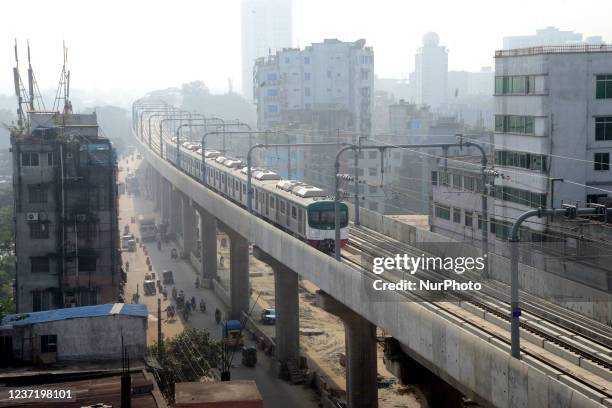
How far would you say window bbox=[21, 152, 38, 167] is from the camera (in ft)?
128

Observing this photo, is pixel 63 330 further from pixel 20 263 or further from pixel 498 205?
pixel 498 205

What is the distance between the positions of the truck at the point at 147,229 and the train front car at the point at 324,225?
1900 inches

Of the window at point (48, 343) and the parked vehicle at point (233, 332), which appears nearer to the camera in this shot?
the window at point (48, 343)

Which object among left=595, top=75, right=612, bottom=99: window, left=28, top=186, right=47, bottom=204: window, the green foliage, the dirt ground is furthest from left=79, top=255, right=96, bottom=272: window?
left=595, top=75, right=612, bottom=99: window

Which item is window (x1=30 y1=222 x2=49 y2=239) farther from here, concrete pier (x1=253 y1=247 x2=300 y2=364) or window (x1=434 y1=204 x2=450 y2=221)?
window (x1=434 y1=204 x2=450 y2=221)

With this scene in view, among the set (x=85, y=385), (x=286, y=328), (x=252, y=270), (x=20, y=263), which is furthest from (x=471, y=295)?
(x=252, y=270)

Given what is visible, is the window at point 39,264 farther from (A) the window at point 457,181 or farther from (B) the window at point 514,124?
(B) the window at point 514,124

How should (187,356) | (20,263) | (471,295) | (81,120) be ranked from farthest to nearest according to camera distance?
(81,120) < (20,263) < (187,356) < (471,295)

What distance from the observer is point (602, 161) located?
33.9 metres

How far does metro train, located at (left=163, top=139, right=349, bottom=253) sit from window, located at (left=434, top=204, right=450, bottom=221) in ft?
24.5

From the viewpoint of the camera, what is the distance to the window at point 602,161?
3389 cm

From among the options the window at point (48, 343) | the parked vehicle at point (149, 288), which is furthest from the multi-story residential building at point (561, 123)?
the parked vehicle at point (149, 288)

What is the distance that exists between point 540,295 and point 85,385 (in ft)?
36.9

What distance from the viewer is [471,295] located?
22.5 meters
